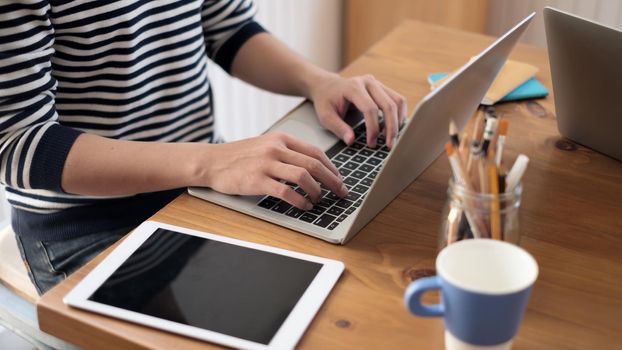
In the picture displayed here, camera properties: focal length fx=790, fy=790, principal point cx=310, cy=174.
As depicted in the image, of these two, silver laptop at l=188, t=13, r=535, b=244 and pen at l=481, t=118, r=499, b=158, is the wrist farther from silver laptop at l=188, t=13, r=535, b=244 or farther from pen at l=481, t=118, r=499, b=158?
pen at l=481, t=118, r=499, b=158

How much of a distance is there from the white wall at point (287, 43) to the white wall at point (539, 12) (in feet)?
1.63

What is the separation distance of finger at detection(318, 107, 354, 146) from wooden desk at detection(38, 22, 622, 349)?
0.12 metres

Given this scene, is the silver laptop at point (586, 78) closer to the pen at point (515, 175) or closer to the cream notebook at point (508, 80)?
the cream notebook at point (508, 80)

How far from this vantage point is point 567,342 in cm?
72

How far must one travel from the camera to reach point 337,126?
3.60 ft

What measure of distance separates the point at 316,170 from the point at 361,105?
0.22 meters

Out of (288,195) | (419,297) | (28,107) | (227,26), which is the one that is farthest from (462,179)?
(227,26)

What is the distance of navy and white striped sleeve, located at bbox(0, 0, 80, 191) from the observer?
0.98 meters

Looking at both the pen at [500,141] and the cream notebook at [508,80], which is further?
the cream notebook at [508,80]

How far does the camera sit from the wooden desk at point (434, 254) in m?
0.73

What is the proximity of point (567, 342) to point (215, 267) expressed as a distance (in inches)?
13.7

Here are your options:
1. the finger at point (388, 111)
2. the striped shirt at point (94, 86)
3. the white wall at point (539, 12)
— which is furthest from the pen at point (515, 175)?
the white wall at point (539, 12)

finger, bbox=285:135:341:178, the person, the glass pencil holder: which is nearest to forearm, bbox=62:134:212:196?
the person

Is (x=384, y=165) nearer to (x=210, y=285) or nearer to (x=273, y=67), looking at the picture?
(x=210, y=285)
